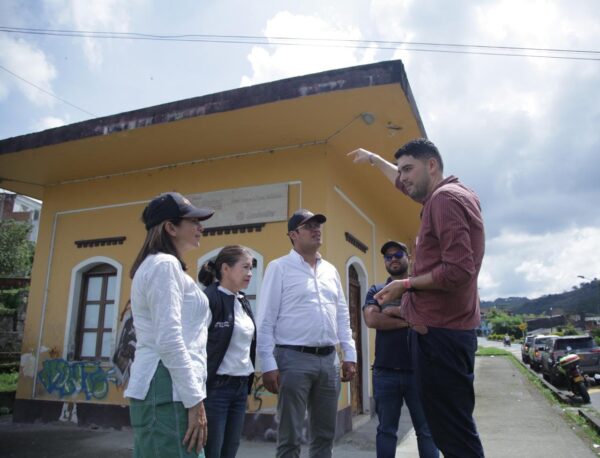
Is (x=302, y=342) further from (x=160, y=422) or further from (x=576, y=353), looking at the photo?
(x=576, y=353)

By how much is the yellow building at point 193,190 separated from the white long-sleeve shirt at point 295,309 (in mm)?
2441

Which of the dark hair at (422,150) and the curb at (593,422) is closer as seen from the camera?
the dark hair at (422,150)

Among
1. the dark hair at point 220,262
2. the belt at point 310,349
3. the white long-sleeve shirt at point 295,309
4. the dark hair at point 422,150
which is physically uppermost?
the dark hair at point 422,150

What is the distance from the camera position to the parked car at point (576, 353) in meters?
14.4

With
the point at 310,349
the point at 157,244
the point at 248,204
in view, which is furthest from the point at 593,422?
the point at 157,244

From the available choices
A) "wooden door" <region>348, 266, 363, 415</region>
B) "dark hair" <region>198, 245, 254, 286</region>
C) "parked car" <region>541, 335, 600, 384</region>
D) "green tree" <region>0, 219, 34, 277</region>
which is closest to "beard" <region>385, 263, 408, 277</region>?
"dark hair" <region>198, 245, 254, 286</region>

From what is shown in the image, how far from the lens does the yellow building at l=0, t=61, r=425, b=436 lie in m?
5.75

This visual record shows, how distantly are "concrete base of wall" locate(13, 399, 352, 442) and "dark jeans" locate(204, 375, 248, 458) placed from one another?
9.70 ft

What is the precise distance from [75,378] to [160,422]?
20.9 ft

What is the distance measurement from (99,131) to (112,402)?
4039mm

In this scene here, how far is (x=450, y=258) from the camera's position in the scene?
192 cm

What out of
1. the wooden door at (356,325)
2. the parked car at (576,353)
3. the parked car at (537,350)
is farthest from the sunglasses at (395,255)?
the parked car at (537,350)

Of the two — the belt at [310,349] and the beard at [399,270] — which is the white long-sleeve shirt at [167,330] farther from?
the beard at [399,270]

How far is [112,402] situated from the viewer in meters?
6.86
